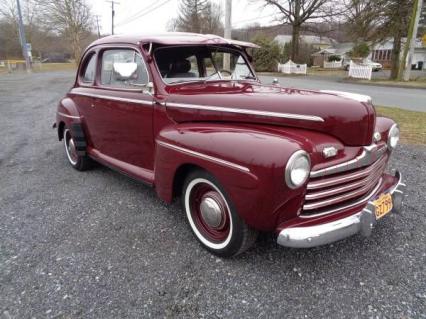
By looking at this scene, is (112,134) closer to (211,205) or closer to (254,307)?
(211,205)

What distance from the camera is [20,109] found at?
10188mm

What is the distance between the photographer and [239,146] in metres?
2.18

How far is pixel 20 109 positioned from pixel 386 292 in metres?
11.0

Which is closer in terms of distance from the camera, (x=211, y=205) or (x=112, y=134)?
(x=211, y=205)

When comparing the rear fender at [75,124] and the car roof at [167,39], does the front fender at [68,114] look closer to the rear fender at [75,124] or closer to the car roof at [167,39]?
the rear fender at [75,124]

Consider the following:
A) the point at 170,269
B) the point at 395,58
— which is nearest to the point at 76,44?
the point at 395,58

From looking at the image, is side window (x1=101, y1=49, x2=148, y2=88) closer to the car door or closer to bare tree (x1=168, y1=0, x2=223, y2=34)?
the car door

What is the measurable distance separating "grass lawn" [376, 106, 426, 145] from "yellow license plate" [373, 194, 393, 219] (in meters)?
2.60

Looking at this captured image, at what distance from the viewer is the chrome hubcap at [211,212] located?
2.50 metres

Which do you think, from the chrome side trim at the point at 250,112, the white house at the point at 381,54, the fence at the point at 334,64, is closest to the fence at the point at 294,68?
the white house at the point at 381,54

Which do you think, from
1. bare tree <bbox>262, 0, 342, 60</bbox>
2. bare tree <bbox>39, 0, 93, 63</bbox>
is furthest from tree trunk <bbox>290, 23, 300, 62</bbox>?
bare tree <bbox>39, 0, 93, 63</bbox>

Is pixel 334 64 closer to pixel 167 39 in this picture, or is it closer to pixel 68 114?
pixel 68 114

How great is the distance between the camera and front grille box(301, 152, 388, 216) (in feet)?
7.04

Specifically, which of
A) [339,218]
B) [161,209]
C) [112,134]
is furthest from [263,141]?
[112,134]
